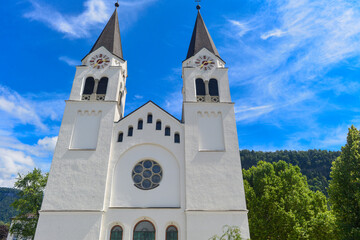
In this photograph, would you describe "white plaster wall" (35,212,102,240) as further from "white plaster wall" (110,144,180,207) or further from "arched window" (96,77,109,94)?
"arched window" (96,77,109,94)

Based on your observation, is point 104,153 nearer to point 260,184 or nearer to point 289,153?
point 260,184

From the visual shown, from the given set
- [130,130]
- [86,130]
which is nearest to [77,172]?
[86,130]

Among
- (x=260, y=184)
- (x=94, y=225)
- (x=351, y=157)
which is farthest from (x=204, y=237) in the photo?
(x=260, y=184)

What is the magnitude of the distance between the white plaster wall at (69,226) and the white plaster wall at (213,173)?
6737 millimetres

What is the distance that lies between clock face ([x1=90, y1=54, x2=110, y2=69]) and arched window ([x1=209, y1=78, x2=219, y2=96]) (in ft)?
34.7

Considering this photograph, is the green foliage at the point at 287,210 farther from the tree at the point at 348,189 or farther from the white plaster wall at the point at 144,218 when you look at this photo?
the white plaster wall at the point at 144,218

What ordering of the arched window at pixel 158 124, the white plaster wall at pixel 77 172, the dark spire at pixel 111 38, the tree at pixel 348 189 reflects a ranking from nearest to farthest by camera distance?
the tree at pixel 348 189 < the white plaster wall at pixel 77 172 < the arched window at pixel 158 124 < the dark spire at pixel 111 38

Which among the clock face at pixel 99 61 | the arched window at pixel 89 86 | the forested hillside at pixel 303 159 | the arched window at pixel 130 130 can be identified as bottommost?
the arched window at pixel 130 130

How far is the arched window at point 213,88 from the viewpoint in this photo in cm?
2364

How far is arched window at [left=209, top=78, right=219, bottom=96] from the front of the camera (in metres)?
23.6

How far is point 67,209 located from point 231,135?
14.0 m

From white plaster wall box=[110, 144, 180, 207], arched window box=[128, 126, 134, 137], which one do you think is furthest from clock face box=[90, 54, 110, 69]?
white plaster wall box=[110, 144, 180, 207]

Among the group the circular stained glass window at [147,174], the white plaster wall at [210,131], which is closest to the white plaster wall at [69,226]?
the circular stained glass window at [147,174]

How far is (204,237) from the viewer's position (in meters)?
17.0
